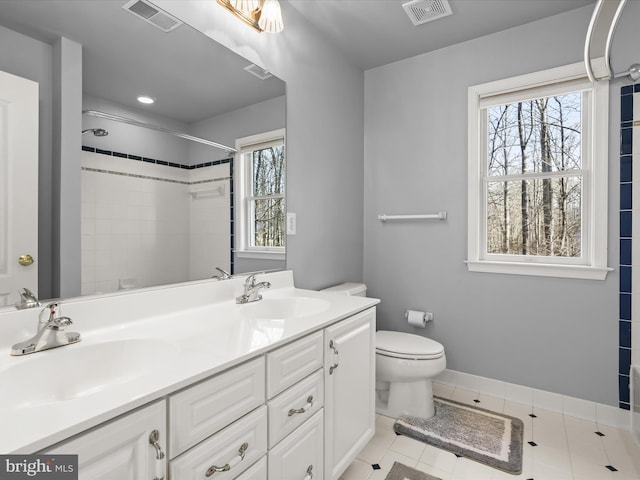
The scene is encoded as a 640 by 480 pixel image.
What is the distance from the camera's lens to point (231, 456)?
3.00 ft

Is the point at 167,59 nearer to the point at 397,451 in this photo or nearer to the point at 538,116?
the point at 397,451

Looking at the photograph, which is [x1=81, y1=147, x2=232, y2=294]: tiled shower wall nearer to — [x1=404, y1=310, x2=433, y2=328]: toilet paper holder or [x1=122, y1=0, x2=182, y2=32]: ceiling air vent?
[x1=122, y1=0, x2=182, y2=32]: ceiling air vent

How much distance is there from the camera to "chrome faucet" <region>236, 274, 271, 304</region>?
5.26 ft

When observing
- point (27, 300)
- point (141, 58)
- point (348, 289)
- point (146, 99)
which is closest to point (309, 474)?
point (27, 300)

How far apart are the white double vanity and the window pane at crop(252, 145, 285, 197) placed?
529mm

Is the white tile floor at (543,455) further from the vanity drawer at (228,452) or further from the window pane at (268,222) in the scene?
the window pane at (268,222)

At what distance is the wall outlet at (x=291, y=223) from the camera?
1971mm

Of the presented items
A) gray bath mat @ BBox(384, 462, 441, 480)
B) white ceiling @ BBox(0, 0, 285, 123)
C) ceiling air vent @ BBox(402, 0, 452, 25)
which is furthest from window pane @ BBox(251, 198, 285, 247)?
ceiling air vent @ BBox(402, 0, 452, 25)

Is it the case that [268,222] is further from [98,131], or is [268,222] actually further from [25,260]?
[25,260]

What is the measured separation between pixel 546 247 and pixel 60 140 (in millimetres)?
2592

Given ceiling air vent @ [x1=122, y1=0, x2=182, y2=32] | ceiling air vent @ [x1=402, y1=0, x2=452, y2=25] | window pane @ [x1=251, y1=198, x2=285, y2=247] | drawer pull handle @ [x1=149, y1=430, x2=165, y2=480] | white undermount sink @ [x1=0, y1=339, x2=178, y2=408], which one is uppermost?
ceiling air vent @ [x1=402, y1=0, x2=452, y2=25]

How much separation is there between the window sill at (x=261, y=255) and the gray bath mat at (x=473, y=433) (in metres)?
1.18

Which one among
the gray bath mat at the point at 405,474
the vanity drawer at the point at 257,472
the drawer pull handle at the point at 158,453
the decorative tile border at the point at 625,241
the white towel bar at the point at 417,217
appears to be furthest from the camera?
the white towel bar at the point at 417,217

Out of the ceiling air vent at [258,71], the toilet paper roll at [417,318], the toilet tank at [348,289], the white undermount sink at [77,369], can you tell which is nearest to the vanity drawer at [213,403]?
the white undermount sink at [77,369]
